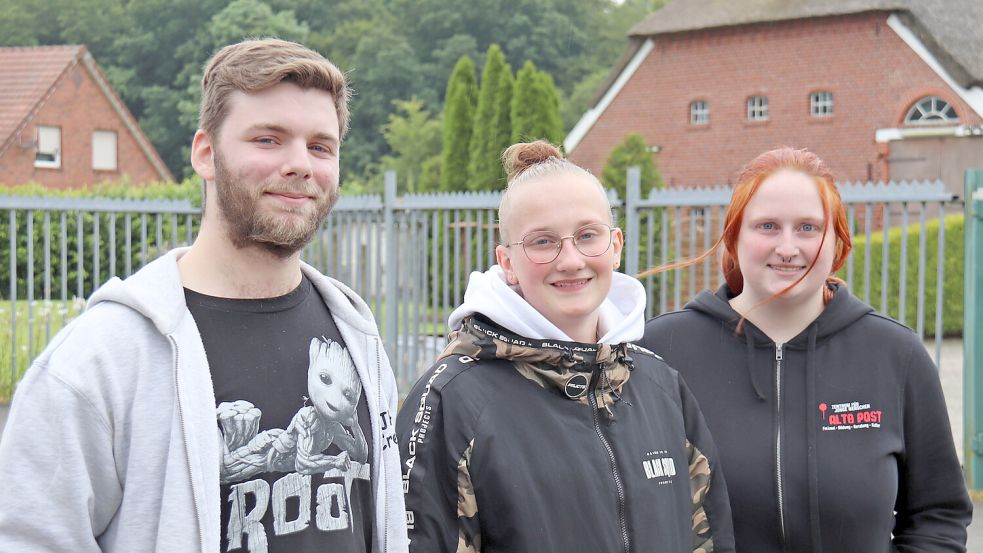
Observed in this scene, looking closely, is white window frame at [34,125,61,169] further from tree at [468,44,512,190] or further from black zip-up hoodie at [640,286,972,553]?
black zip-up hoodie at [640,286,972,553]

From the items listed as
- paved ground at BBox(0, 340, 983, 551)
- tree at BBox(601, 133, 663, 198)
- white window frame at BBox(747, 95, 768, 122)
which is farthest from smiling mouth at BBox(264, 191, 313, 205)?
white window frame at BBox(747, 95, 768, 122)

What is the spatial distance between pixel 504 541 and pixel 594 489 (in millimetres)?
235

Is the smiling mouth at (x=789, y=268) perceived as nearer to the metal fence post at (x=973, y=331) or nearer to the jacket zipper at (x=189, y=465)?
the jacket zipper at (x=189, y=465)

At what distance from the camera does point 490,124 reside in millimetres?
23547

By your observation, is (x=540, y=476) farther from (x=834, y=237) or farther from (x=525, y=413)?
(x=834, y=237)

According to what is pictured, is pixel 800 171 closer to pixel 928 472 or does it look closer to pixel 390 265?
pixel 928 472

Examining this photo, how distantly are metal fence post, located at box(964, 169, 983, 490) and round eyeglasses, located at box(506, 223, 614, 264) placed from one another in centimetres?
506

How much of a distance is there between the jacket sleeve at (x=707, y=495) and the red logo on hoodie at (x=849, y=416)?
38 cm

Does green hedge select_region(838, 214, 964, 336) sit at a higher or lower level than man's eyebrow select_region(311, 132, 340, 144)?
lower

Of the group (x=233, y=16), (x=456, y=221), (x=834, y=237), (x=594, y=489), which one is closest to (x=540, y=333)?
(x=594, y=489)

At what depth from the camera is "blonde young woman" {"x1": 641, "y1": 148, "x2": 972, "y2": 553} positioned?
9.21ft

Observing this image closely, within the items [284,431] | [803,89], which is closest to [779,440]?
[284,431]

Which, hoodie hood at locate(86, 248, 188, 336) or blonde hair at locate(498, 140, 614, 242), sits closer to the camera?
hoodie hood at locate(86, 248, 188, 336)

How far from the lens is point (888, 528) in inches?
112
